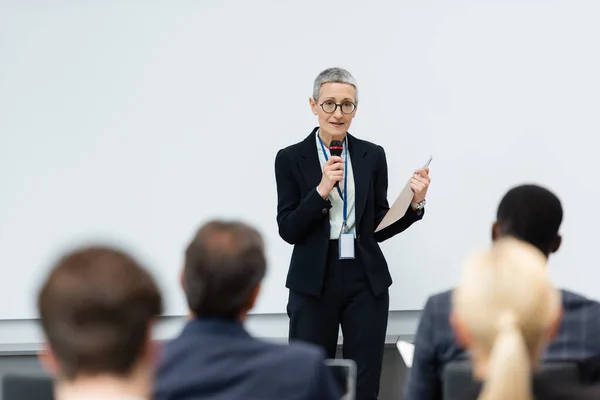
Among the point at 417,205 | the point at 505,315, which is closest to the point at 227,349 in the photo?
the point at 505,315

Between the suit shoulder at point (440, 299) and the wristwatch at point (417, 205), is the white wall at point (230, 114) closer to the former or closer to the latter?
the wristwatch at point (417, 205)

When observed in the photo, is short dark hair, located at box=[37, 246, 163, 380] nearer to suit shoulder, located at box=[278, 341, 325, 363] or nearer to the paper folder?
suit shoulder, located at box=[278, 341, 325, 363]

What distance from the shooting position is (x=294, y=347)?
146 centimetres

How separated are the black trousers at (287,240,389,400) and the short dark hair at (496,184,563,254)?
4.21 ft

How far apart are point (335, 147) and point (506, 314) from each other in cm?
187

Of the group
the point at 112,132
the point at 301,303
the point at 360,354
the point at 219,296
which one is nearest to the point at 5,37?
the point at 112,132

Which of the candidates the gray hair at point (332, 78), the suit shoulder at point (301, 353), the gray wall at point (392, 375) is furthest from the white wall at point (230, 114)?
the suit shoulder at point (301, 353)

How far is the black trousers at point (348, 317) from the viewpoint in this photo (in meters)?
3.13

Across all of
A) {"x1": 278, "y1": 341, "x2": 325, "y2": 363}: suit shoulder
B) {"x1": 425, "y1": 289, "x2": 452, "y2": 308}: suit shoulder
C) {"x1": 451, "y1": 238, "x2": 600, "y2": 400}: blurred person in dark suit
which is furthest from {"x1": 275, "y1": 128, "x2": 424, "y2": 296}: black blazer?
{"x1": 451, "y1": 238, "x2": 600, "y2": 400}: blurred person in dark suit

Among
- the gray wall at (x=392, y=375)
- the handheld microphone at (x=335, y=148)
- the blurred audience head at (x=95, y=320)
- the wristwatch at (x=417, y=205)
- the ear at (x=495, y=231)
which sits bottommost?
the gray wall at (x=392, y=375)

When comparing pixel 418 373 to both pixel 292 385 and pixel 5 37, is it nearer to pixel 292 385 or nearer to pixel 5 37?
pixel 292 385

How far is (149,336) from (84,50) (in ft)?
9.73

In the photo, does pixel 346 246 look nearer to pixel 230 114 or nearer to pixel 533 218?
pixel 230 114

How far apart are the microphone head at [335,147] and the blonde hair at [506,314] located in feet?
→ 5.88
